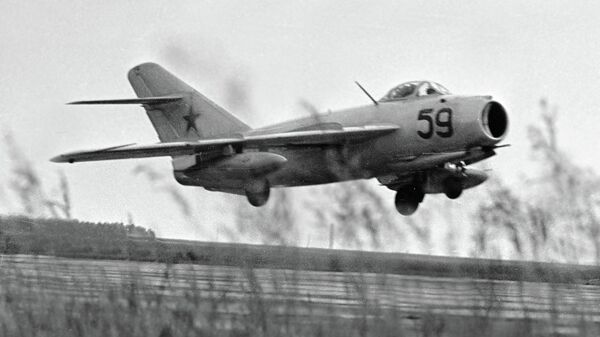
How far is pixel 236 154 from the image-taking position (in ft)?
84.8

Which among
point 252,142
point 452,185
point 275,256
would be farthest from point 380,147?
point 275,256

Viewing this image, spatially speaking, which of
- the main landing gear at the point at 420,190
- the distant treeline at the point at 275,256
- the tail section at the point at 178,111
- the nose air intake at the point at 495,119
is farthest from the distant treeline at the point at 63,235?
the tail section at the point at 178,111

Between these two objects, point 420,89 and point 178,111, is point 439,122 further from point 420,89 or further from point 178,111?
point 178,111

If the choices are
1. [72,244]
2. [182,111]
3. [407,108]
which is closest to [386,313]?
[72,244]

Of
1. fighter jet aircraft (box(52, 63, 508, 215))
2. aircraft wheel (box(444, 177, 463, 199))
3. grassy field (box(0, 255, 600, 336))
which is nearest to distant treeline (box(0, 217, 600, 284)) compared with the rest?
grassy field (box(0, 255, 600, 336))

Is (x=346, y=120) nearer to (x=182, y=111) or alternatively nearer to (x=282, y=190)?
(x=182, y=111)

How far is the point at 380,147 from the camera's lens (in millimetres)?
25094

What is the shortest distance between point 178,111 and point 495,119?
1065cm

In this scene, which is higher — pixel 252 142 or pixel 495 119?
pixel 495 119

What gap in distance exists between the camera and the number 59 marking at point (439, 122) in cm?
2389

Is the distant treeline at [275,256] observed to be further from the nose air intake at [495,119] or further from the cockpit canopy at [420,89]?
the cockpit canopy at [420,89]

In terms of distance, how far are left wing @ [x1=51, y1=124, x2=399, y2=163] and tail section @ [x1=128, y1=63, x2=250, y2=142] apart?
3930mm

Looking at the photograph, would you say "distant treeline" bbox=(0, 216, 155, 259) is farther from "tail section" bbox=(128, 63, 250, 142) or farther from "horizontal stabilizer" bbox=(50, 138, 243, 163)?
"tail section" bbox=(128, 63, 250, 142)

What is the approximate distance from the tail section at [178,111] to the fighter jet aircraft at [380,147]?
239 centimetres
